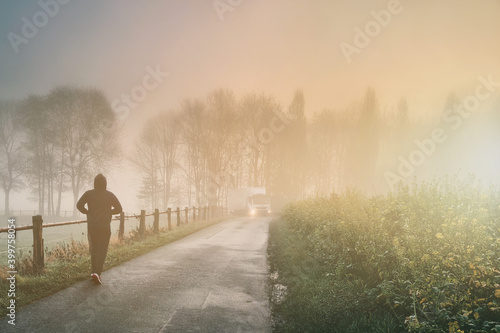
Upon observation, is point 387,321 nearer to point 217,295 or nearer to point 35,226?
point 217,295

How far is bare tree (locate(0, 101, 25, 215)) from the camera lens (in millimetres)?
36281

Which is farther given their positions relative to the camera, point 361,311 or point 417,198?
point 417,198

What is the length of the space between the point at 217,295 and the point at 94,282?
2.76 metres

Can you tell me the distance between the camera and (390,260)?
20.0 ft

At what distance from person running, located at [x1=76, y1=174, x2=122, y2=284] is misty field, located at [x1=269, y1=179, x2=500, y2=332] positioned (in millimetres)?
3923

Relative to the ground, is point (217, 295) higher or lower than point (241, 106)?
lower

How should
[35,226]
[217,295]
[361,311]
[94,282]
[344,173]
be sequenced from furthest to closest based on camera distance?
1. [344,173]
2. [35,226]
3. [94,282]
4. [217,295]
5. [361,311]

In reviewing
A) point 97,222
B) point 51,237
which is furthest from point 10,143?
point 97,222

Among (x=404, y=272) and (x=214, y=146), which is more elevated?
(x=214, y=146)

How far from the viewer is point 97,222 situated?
7.47 meters

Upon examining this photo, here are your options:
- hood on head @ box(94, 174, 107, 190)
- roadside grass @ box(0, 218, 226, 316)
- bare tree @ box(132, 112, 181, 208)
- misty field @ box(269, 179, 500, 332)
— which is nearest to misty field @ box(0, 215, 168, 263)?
roadside grass @ box(0, 218, 226, 316)

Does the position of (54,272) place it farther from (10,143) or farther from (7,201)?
(7,201)

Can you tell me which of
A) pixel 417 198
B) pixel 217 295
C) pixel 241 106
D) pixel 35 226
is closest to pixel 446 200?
pixel 417 198

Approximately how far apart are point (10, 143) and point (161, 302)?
39051mm
